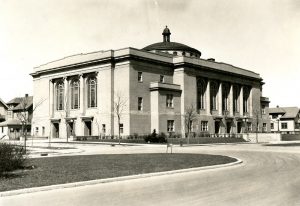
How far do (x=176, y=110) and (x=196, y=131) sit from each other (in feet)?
18.5

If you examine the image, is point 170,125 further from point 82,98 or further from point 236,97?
point 236,97

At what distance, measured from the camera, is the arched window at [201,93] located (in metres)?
68.5

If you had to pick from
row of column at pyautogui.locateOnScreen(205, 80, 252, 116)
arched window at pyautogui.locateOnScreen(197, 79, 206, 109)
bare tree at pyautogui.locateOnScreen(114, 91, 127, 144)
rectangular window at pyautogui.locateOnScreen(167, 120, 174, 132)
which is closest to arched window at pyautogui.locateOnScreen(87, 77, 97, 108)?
bare tree at pyautogui.locateOnScreen(114, 91, 127, 144)

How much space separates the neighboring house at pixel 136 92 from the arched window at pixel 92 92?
4.3 inches

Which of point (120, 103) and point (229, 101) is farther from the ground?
point (229, 101)

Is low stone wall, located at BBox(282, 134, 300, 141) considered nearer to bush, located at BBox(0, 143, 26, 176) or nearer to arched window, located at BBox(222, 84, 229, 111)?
arched window, located at BBox(222, 84, 229, 111)

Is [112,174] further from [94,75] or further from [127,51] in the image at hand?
[94,75]

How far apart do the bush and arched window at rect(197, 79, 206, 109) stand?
52.6m

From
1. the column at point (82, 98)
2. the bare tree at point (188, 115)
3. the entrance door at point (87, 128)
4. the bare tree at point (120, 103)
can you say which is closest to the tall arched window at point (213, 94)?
the bare tree at point (188, 115)

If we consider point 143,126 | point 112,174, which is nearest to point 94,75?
point 143,126

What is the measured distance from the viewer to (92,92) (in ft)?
205

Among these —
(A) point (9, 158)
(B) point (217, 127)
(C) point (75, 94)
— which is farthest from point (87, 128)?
(A) point (9, 158)

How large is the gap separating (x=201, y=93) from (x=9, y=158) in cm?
5482

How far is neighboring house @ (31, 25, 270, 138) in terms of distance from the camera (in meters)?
58.7
